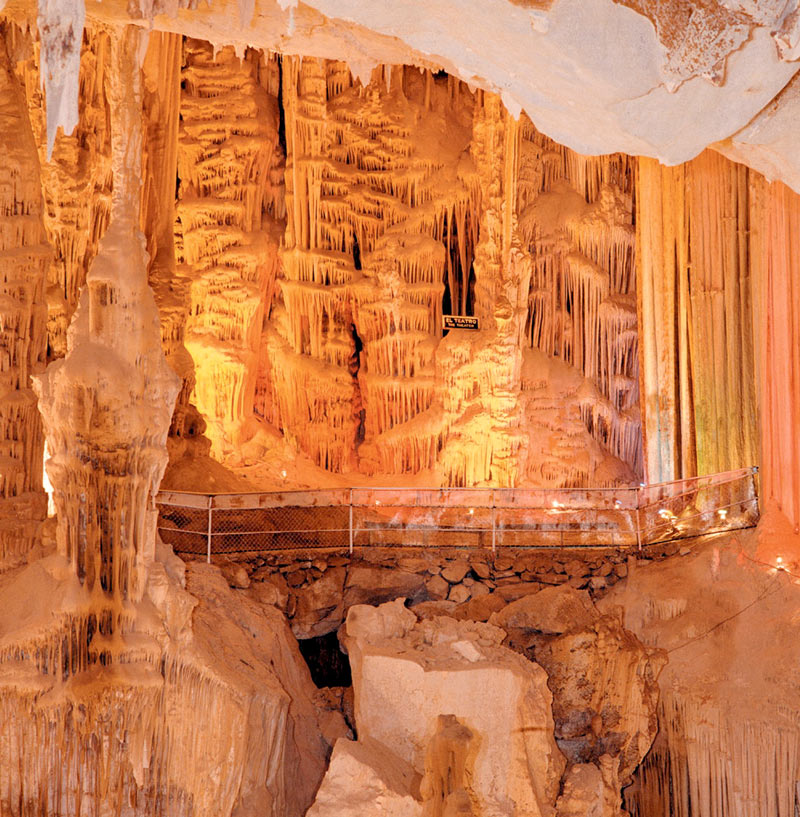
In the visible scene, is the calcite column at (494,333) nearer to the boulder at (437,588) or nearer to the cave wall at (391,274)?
the cave wall at (391,274)

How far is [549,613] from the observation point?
834 cm

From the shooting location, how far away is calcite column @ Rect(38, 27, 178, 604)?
258 inches

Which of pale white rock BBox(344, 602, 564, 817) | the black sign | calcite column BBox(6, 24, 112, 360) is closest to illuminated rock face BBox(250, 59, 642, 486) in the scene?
the black sign

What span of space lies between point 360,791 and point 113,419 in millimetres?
2418

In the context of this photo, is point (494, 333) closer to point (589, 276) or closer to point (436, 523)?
point (589, 276)

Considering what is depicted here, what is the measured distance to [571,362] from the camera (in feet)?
43.5

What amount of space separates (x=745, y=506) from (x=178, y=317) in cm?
543

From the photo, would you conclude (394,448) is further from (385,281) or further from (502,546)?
(502,546)

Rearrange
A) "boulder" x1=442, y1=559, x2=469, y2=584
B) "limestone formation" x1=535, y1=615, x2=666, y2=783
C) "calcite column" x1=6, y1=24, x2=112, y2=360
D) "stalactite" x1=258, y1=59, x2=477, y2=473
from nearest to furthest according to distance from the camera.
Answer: "limestone formation" x1=535, y1=615, x2=666, y2=783
"boulder" x1=442, y1=559, x2=469, y2=584
"calcite column" x1=6, y1=24, x2=112, y2=360
"stalactite" x1=258, y1=59, x2=477, y2=473

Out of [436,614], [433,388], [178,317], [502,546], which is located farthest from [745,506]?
[178,317]

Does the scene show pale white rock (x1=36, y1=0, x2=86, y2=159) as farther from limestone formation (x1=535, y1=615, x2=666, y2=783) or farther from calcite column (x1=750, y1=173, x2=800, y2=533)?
calcite column (x1=750, y1=173, x2=800, y2=533)

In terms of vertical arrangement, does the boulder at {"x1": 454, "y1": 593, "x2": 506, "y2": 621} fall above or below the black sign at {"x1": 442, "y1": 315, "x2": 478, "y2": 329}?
below

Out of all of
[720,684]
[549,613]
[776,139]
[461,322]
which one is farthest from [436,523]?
[776,139]

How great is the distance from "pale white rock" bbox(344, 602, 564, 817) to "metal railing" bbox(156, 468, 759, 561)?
2.42m
